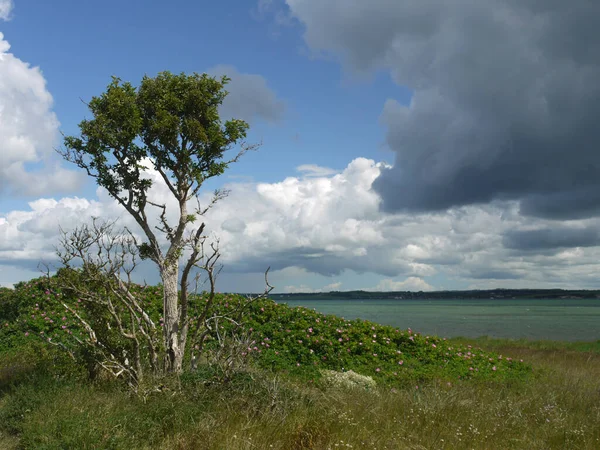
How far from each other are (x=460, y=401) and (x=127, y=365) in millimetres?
5951

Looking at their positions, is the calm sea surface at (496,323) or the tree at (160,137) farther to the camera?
the calm sea surface at (496,323)

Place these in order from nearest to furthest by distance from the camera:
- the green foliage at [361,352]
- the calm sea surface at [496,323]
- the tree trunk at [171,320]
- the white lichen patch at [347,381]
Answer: the tree trunk at [171,320] → the white lichen patch at [347,381] → the green foliage at [361,352] → the calm sea surface at [496,323]

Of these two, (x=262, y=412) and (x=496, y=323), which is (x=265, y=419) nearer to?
(x=262, y=412)

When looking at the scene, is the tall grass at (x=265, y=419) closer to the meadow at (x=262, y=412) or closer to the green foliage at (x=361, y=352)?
the meadow at (x=262, y=412)

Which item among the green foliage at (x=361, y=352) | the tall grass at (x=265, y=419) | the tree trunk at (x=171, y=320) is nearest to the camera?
the tall grass at (x=265, y=419)

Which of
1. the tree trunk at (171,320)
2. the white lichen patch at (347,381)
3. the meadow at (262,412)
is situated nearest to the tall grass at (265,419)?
the meadow at (262,412)

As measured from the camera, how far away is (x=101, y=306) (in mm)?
9445

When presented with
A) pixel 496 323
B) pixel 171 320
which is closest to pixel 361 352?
pixel 171 320

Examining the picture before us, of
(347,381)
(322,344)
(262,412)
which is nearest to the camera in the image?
(262,412)

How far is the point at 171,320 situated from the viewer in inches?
356

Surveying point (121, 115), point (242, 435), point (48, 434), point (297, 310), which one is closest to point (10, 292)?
point (297, 310)

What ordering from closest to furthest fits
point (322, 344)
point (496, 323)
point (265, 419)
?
1. point (265, 419)
2. point (322, 344)
3. point (496, 323)

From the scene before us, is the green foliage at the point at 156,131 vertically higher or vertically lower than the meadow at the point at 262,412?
higher

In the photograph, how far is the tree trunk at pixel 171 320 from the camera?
8859 mm
